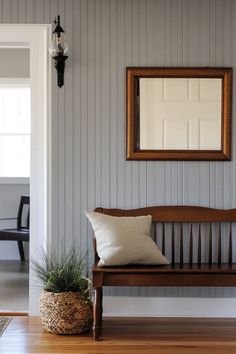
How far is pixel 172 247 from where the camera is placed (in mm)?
3760

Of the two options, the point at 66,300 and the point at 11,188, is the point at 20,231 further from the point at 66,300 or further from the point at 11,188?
the point at 66,300

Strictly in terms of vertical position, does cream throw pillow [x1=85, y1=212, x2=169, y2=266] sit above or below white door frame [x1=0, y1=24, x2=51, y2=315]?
below

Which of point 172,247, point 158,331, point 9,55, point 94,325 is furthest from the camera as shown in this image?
point 9,55

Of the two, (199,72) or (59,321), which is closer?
(59,321)

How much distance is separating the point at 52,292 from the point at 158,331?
74cm

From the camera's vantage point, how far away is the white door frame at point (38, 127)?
3.81 metres

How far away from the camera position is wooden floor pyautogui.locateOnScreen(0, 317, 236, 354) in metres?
3.10

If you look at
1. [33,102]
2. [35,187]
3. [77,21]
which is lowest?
[35,187]

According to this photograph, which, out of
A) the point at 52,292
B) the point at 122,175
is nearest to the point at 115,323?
the point at 52,292

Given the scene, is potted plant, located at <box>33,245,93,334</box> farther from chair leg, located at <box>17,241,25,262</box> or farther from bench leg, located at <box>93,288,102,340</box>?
chair leg, located at <box>17,241,25,262</box>

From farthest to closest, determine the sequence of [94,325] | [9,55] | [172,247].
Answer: [9,55]
[172,247]
[94,325]

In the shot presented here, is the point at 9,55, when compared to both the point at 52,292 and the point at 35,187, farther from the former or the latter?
the point at 52,292

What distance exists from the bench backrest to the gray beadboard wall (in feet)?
0.37

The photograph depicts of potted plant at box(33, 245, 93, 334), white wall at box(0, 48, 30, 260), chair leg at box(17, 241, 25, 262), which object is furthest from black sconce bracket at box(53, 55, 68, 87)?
chair leg at box(17, 241, 25, 262)
